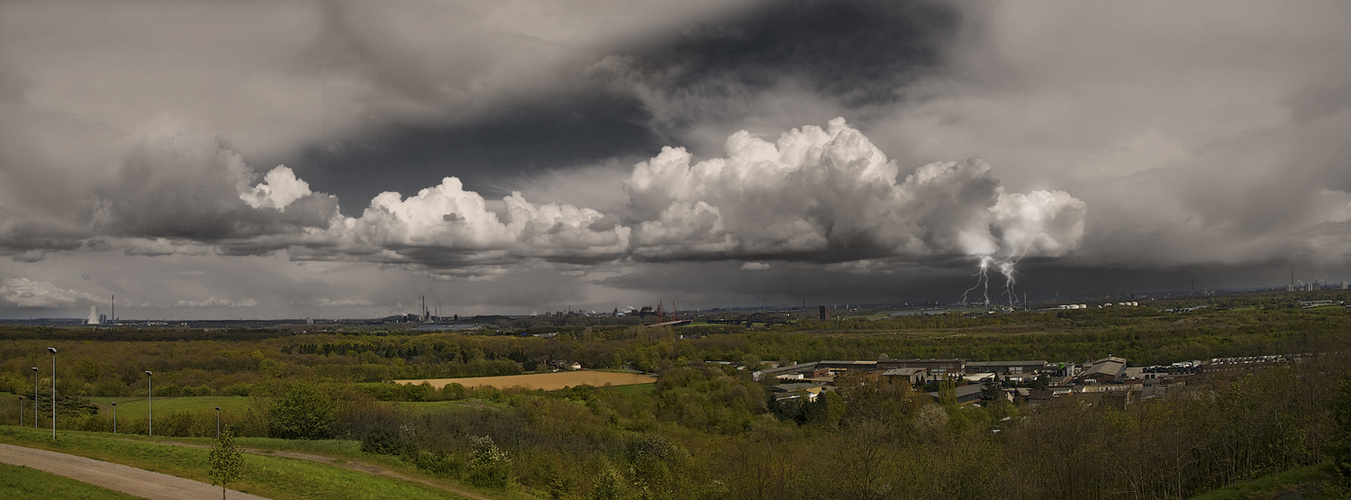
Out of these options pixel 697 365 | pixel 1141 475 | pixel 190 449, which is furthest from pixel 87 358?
pixel 1141 475

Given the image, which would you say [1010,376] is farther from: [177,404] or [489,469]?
[177,404]

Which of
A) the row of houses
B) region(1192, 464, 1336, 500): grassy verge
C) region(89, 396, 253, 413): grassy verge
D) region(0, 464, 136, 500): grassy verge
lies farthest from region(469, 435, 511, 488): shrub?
the row of houses

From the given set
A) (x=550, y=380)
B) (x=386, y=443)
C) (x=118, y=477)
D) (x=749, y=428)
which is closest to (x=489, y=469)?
(x=386, y=443)

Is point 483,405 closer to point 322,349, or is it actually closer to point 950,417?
point 950,417

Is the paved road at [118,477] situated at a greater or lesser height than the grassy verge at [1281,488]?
greater

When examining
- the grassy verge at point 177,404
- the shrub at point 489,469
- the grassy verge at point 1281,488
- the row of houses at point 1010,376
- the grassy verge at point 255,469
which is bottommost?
the row of houses at point 1010,376

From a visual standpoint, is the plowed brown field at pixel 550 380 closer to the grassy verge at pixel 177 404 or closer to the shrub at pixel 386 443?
the grassy verge at pixel 177 404

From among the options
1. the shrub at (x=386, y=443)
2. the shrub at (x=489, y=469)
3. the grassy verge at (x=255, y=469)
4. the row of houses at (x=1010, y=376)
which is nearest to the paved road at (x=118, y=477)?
the grassy verge at (x=255, y=469)
